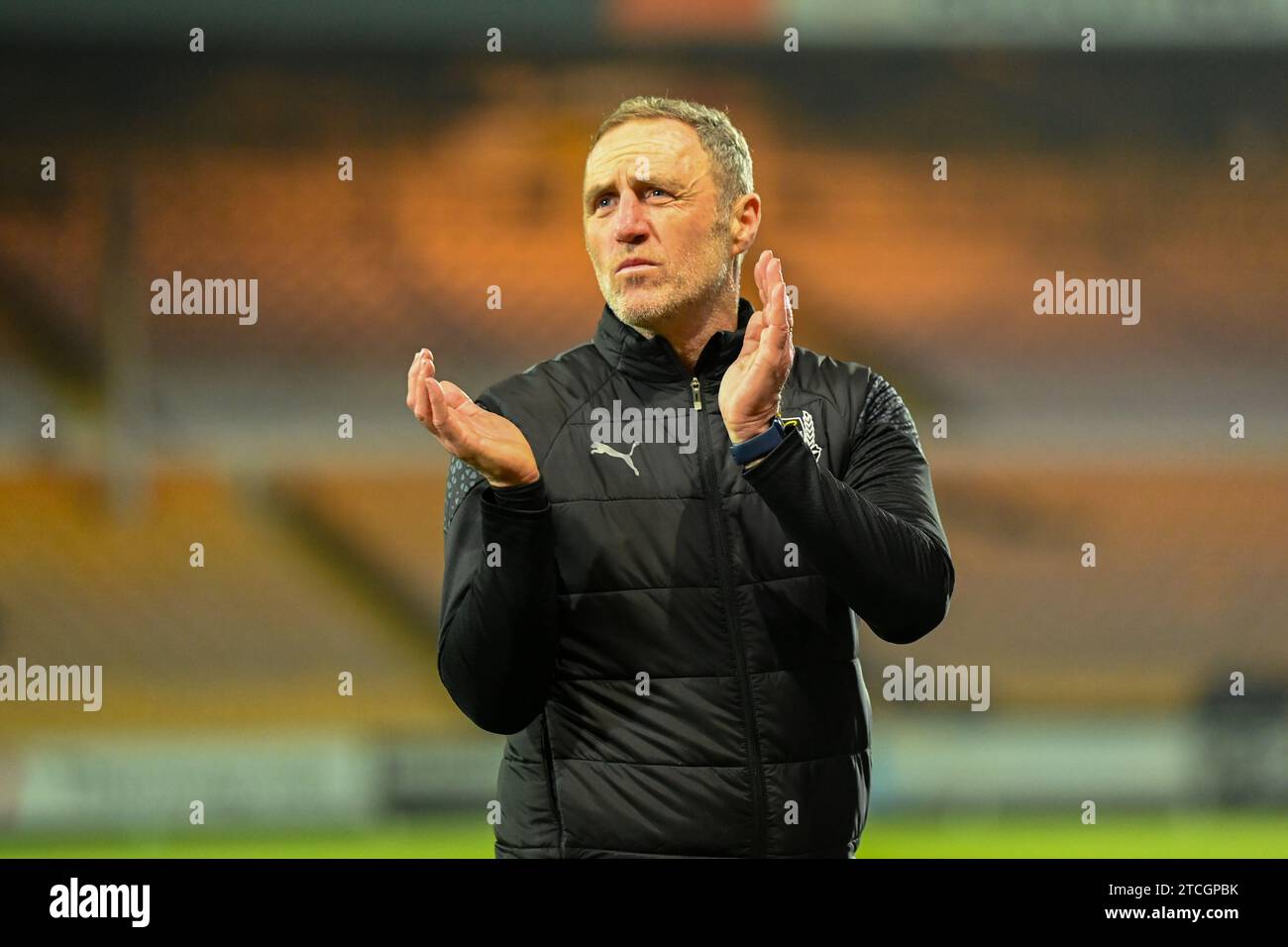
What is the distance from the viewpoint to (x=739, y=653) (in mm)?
1625

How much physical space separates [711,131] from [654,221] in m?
0.17

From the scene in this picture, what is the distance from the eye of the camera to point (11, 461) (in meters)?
3.92

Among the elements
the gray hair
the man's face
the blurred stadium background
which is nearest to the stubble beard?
the man's face

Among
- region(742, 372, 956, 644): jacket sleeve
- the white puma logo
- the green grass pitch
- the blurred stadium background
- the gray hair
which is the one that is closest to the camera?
region(742, 372, 956, 644): jacket sleeve

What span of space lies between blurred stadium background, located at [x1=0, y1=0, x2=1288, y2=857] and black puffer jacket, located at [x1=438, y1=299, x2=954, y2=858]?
7.25ft

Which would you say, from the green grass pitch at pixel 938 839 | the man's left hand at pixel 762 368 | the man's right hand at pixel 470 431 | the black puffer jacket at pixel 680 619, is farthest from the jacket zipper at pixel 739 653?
the green grass pitch at pixel 938 839

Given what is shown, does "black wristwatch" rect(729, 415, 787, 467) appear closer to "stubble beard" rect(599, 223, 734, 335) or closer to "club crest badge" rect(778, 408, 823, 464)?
"club crest badge" rect(778, 408, 823, 464)

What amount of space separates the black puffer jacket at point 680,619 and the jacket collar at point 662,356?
2cm

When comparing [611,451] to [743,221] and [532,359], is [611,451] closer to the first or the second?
[743,221]

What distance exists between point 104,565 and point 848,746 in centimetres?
287

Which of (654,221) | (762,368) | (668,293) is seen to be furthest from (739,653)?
(654,221)

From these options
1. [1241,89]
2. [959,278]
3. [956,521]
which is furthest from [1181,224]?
[956,521]

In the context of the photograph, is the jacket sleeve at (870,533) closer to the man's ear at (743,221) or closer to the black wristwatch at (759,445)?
the black wristwatch at (759,445)

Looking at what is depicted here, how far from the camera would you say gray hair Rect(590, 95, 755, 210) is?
1822 mm
